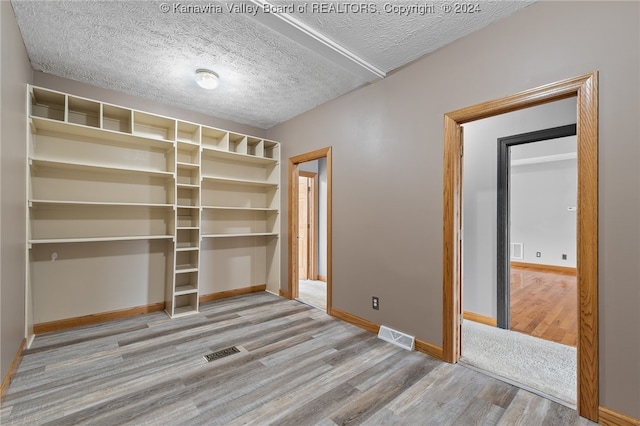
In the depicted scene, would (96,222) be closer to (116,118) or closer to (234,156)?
(116,118)

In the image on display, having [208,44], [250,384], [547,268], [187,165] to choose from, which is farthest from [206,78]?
[547,268]

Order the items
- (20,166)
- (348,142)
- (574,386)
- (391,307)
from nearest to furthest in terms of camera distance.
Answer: (574,386), (20,166), (391,307), (348,142)

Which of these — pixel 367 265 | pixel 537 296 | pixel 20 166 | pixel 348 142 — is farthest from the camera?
pixel 537 296

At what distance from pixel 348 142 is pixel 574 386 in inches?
110

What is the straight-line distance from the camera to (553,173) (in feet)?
20.6

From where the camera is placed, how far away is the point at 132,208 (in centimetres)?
322

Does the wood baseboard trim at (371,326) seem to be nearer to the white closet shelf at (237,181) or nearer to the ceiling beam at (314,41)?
the white closet shelf at (237,181)

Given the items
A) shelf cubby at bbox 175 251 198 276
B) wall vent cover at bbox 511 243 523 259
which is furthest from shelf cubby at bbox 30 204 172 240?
wall vent cover at bbox 511 243 523 259

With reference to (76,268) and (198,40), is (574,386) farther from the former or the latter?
(76,268)

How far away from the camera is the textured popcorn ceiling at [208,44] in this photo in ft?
6.41

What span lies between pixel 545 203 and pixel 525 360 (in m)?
5.67

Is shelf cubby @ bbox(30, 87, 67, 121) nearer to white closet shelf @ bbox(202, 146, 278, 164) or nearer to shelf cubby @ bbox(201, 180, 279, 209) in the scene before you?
white closet shelf @ bbox(202, 146, 278, 164)

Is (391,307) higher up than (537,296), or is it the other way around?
(391,307)

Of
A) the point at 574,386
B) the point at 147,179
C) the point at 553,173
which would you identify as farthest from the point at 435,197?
the point at 553,173
